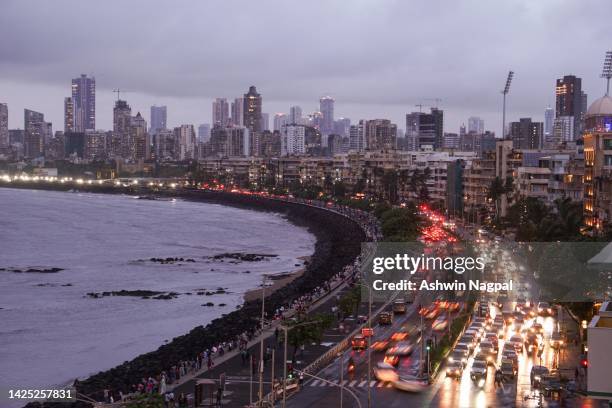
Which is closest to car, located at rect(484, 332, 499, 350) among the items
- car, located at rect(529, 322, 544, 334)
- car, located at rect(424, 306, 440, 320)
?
car, located at rect(529, 322, 544, 334)

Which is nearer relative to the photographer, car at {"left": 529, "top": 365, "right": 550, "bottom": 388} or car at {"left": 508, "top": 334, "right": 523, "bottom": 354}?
car at {"left": 529, "top": 365, "right": 550, "bottom": 388}

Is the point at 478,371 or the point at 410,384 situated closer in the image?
the point at 410,384

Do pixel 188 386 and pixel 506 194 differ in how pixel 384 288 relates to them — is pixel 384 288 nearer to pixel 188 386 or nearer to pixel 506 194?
pixel 188 386

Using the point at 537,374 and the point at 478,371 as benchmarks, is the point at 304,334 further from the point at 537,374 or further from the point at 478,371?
the point at 537,374

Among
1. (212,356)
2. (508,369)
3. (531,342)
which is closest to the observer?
(508,369)

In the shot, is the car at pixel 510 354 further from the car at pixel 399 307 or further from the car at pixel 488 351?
the car at pixel 399 307

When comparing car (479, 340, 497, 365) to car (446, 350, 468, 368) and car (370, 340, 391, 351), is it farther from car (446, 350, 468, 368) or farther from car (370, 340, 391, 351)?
car (370, 340, 391, 351)

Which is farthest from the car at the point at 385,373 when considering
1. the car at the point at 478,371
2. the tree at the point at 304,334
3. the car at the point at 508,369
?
the car at the point at 508,369

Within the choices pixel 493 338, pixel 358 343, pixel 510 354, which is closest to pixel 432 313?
pixel 493 338
